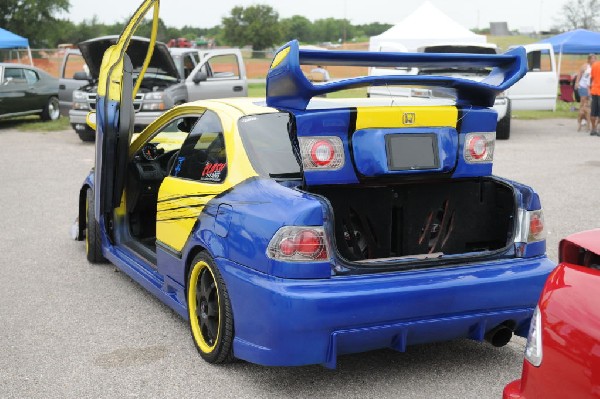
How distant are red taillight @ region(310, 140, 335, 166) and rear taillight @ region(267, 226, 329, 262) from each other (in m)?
0.38

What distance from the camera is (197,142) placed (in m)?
4.96

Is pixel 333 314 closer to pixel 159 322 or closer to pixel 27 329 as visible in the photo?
pixel 159 322

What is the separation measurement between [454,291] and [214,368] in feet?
4.56

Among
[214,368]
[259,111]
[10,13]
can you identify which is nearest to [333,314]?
[214,368]

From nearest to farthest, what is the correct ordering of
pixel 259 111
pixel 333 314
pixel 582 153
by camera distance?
1. pixel 333 314
2. pixel 259 111
3. pixel 582 153

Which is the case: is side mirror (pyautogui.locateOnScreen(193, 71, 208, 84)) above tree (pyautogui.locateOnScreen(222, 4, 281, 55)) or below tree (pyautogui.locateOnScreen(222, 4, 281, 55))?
below

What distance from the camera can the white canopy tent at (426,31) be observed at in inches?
1081

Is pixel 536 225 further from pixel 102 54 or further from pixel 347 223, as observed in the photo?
pixel 102 54

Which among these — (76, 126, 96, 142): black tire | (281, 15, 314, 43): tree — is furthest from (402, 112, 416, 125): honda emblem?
(281, 15, 314, 43): tree

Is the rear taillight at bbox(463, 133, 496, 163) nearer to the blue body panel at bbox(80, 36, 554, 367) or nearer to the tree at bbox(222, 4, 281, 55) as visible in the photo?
the blue body panel at bbox(80, 36, 554, 367)

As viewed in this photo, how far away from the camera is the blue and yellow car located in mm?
3754

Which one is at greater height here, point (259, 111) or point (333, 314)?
point (259, 111)

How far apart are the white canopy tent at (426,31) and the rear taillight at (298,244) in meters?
23.5

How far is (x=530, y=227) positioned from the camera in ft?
14.0
